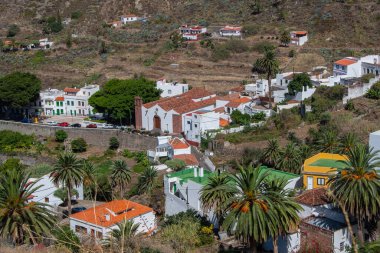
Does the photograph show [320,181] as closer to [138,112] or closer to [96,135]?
[138,112]

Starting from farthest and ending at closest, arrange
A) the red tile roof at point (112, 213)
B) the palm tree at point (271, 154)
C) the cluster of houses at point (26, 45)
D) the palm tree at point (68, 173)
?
the cluster of houses at point (26, 45), the palm tree at point (271, 154), the palm tree at point (68, 173), the red tile roof at point (112, 213)

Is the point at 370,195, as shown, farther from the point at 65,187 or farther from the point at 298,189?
the point at 65,187

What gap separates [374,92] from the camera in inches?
2112

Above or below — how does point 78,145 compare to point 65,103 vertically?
below

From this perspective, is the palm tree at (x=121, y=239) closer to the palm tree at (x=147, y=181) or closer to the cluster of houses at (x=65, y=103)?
the palm tree at (x=147, y=181)

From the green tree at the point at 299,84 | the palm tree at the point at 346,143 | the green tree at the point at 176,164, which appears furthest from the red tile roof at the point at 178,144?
the palm tree at the point at 346,143

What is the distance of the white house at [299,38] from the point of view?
241 feet

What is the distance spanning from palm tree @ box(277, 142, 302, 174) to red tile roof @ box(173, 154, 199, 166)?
8586 millimetres

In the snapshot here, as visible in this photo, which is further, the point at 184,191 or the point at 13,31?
the point at 13,31

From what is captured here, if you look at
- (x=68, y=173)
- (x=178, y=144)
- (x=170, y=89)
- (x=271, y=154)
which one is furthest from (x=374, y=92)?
(x=68, y=173)

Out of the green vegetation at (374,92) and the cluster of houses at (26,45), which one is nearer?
the green vegetation at (374,92)

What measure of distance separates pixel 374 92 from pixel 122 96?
22.9 m

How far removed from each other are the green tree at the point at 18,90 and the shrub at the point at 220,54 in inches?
821

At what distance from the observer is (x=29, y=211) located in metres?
25.6
